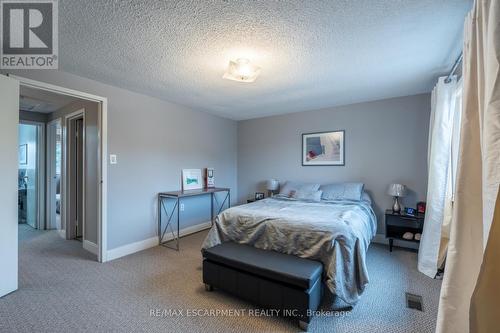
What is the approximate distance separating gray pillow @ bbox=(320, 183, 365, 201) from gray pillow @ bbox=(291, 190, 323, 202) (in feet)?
0.35

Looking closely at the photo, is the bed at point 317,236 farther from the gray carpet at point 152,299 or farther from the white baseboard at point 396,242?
the white baseboard at point 396,242

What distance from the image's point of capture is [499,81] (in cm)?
89

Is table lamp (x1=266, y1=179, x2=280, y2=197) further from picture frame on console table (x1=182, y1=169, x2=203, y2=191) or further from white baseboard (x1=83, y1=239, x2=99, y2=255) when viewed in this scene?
white baseboard (x1=83, y1=239, x2=99, y2=255)

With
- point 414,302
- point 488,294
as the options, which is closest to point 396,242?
point 414,302

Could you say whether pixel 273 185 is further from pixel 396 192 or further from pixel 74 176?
pixel 74 176

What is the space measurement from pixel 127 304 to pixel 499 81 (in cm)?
282

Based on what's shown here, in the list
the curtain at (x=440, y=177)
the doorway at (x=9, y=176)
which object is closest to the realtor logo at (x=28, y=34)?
the doorway at (x=9, y=176)

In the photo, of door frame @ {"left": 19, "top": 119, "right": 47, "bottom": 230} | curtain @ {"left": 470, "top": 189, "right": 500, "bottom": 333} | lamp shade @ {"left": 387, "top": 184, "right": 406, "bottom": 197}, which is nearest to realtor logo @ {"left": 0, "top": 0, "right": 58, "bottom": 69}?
door frame @ {"left": 19, "top": 119, "right": 47, "bottom": 230}

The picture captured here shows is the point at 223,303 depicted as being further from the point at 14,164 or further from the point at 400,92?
the point at 400,92

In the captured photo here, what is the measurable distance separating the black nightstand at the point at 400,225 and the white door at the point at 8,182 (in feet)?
14.3

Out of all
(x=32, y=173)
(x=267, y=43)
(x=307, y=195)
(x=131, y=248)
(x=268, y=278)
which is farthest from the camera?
(x=32, y=173)

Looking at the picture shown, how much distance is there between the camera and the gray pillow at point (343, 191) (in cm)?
355

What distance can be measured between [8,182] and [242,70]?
8.08 feet

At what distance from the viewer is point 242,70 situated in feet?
7.39
